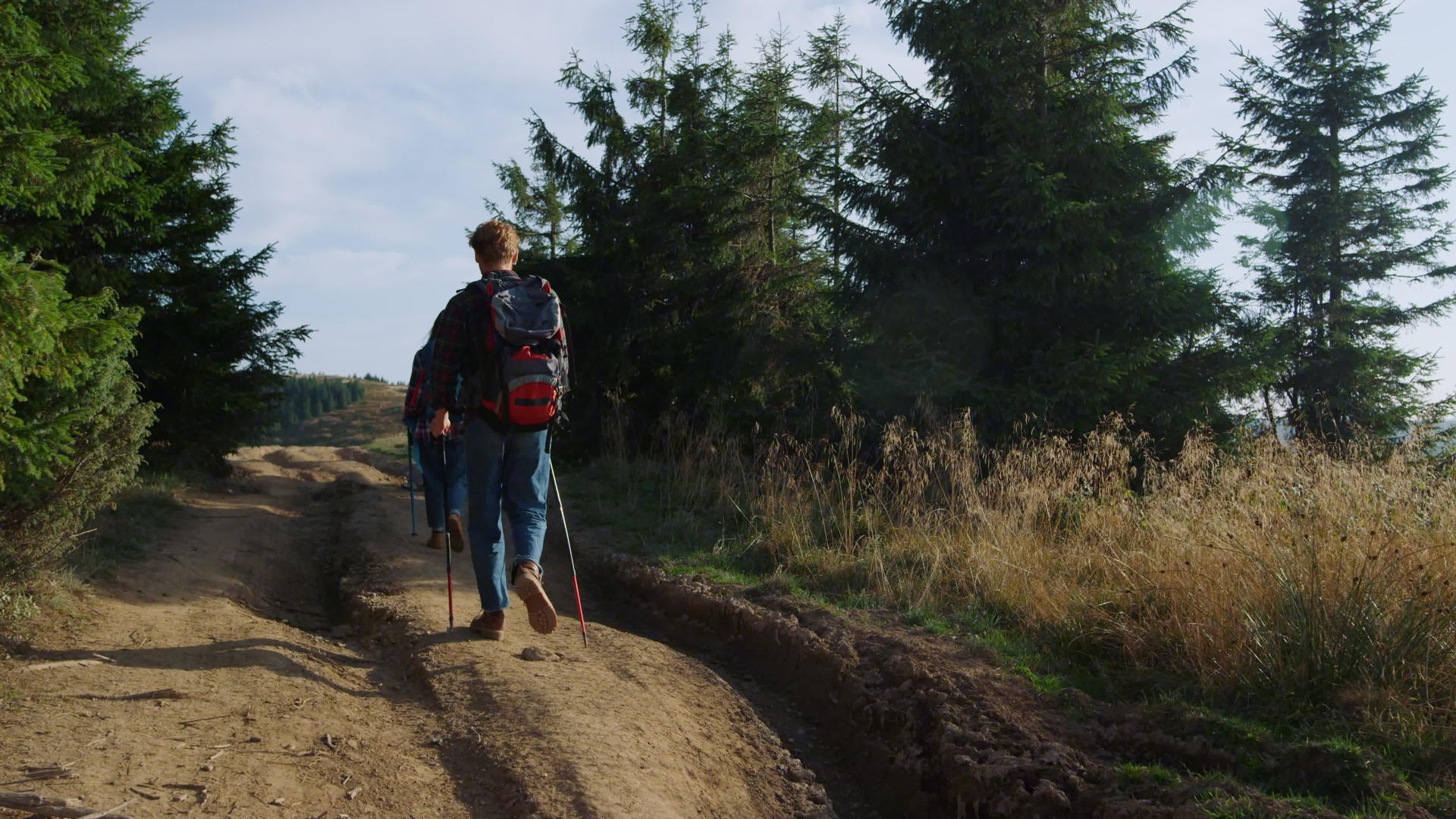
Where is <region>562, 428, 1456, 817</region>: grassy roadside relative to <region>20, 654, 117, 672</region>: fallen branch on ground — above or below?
below

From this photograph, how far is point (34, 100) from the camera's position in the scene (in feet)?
18.1

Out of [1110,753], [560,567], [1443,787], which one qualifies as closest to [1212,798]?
[1110,753]

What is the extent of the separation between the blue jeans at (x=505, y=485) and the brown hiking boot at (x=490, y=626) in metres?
0.37

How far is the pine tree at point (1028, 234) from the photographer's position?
9.57m

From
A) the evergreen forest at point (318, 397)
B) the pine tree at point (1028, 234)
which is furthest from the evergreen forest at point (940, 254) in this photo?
the evergreen forest at point (318, 397)

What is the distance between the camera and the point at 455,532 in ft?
23.5

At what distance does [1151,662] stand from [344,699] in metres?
4.18

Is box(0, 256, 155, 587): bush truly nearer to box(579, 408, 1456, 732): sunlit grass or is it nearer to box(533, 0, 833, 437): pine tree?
box(579, 408, 1456, 732): sunlit grass

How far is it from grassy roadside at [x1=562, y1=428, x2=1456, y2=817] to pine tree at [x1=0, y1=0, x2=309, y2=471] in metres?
6.63

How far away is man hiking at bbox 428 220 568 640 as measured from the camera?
4.88 meters

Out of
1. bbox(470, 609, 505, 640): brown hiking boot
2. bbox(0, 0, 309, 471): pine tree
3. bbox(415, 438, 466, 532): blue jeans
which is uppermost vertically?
bbox(0, 0, 309, 471): pine tree

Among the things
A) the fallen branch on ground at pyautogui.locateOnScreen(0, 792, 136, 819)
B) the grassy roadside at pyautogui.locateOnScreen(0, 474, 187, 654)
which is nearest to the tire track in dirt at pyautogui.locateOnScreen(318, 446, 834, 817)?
the fallen branch on ground at pyautogui.locateOnScreen(0, 792, 136, 819)

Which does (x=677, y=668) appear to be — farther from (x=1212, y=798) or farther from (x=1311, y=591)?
(x=1311, y=591)

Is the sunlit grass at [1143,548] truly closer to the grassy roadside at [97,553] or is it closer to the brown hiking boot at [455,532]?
the brown hiking boot at [455,532]
